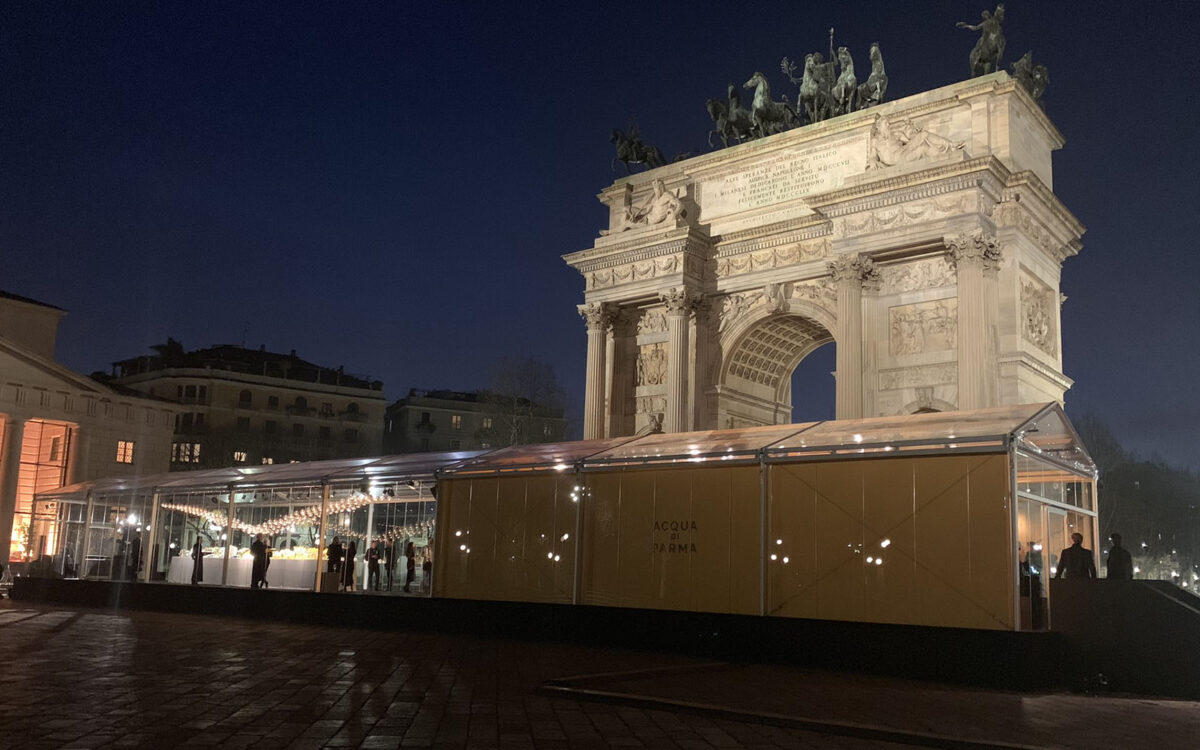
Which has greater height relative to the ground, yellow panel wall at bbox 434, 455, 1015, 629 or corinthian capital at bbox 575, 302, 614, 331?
corinthian capital at bbox 575, 302, 614, 331

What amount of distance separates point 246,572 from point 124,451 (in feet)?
81.7

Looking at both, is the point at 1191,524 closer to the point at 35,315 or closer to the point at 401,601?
the point at 401,601

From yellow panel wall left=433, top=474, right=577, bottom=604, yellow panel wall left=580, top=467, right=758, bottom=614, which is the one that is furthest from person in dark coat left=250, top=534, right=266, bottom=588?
yellow panel wall left=580, top=467, right=758, bottom=614

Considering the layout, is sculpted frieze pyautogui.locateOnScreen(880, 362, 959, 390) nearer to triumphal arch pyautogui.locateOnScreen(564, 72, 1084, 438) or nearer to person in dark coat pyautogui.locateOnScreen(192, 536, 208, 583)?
triumphal arch pyautogui.locateOnScreen(564, 72, 1084, 438)

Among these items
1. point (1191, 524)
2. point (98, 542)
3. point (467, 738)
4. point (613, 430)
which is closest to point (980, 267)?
point (613, 430)

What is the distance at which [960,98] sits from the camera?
26.5m

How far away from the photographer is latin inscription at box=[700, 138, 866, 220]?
93.2 ft

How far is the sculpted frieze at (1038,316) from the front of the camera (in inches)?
999

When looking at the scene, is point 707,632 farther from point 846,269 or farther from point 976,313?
point 846,269

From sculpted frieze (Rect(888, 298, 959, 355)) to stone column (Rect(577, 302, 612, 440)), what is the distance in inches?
345

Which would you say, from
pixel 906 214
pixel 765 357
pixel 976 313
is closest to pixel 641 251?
pixel 765 357

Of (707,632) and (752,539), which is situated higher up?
(752,539)

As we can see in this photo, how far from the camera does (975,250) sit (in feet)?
78.6

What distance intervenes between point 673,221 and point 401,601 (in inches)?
607
